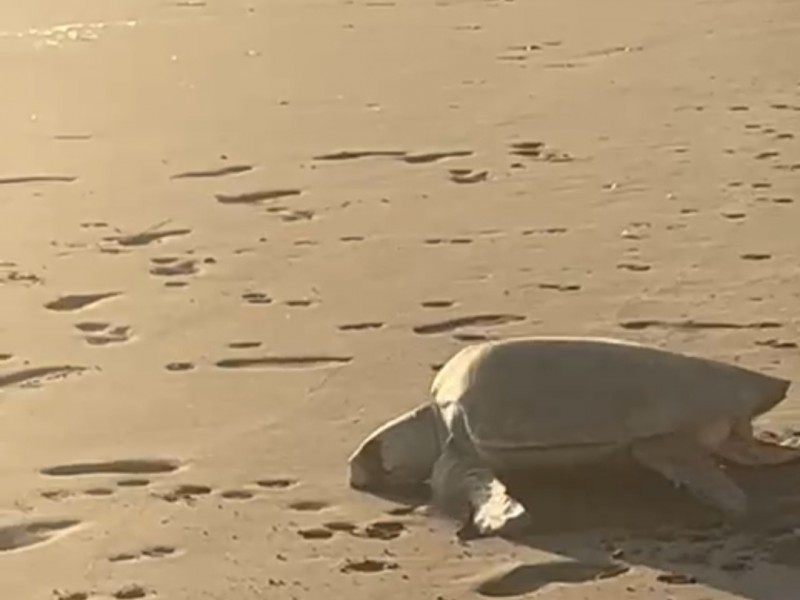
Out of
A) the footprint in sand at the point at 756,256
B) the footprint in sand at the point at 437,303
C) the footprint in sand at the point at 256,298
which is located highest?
the footprint in sand at the point at 256,298

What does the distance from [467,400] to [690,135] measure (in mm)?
4681

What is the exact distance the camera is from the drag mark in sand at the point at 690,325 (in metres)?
5.74

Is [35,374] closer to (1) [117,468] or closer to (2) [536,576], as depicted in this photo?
(1) [117,468]

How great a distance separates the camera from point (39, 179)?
8531 millimetres

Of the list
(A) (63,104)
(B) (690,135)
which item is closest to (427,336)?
(B) (690,135)

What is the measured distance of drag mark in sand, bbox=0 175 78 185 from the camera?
8.48 m

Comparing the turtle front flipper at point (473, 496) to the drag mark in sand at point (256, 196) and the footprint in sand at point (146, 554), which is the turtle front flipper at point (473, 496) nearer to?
the footprint in sand at point (146, 554)

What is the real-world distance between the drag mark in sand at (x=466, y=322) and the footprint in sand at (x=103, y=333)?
3.09 ft

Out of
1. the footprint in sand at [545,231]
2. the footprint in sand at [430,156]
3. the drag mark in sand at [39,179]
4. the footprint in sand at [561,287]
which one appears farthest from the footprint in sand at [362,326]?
the drag mark in sand at [39,179]

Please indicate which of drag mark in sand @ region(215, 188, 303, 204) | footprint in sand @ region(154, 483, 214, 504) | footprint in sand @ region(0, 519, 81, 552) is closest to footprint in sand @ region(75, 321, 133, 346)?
footprint in sand @ region(154, 483, 214, 504)

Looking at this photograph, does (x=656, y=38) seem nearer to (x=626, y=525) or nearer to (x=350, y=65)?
(x=350, y=65)

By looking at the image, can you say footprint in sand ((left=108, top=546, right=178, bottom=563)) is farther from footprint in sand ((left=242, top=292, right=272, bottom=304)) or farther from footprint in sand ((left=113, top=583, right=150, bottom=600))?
footprint in sand ((left=242, top=292, right=272, bottom=304))

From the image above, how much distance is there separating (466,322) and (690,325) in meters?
0.71

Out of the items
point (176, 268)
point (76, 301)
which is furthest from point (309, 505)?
point (176, 268)
